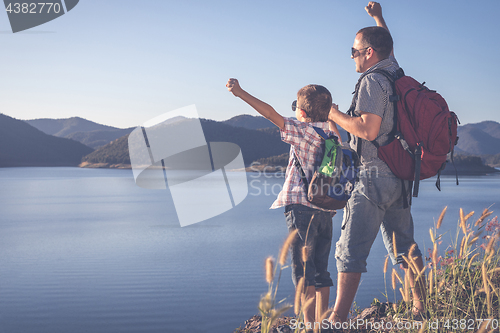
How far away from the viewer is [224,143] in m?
85.6

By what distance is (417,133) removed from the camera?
6.01 ft

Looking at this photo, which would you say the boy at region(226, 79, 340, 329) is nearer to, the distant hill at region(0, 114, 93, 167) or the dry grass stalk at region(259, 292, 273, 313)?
the dry grass stalk at region(259, 292, 273, 313)

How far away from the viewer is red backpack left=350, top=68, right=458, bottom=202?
5.91 feet

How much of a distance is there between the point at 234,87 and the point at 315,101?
1.42ft

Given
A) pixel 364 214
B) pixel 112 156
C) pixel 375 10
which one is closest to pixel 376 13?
pixel 375 10

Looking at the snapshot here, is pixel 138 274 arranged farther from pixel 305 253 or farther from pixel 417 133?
pixel 417 133

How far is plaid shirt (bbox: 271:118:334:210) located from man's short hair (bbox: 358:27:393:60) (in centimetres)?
51

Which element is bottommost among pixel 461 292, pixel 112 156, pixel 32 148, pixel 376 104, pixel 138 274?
pixel 138 274

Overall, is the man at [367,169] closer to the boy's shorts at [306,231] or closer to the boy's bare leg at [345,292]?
the boy's bare leg at [345,292]

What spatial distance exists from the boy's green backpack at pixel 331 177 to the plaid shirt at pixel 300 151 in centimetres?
3

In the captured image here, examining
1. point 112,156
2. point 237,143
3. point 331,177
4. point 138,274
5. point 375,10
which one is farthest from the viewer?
point 112,156

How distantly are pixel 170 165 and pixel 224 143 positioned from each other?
581 inches

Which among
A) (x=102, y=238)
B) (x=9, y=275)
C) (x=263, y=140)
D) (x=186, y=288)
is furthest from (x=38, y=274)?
(x=263, y=140)

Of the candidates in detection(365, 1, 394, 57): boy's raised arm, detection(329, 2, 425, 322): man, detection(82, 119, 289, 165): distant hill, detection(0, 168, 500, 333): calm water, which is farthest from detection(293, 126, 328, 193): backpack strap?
detection(82, 119, 289, 165): distant hill
